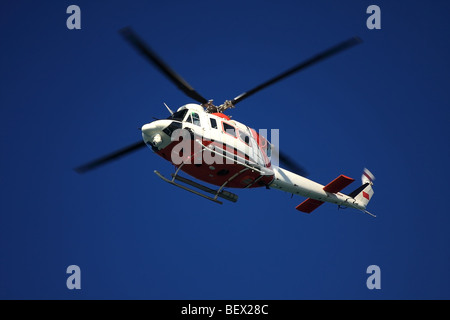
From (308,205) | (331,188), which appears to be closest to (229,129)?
(331,188)

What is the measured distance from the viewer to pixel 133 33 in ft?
43.5

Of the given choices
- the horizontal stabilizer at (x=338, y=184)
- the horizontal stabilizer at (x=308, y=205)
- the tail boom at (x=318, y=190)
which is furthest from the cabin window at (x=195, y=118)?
the horizontal stabilizer at (x=308, y=205)

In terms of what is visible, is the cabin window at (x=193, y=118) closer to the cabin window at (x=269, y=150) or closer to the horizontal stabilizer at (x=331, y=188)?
the cabin window at (x=269, y=150)

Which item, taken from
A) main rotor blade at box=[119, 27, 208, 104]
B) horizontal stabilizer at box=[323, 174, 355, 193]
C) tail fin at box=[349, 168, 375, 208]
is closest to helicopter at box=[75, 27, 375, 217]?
main rotor blade at box=[119, 27, 208, 104]

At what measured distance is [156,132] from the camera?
1413 centimetres

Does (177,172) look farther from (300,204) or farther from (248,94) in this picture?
(300,204)

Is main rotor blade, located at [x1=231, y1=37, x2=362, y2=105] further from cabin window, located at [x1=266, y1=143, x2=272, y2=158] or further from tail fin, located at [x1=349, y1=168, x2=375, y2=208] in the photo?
tail fin, located at [x1=349, y1=168, x2=375, y2=208]

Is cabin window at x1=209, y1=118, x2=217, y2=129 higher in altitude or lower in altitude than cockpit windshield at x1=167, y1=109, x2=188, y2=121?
lower

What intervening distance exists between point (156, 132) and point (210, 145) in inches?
62.1

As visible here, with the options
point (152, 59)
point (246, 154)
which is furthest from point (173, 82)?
point (246, 154)

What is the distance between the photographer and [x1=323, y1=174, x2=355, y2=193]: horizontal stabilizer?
17344 mm

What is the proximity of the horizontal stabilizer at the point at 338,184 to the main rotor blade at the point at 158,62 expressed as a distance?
5718mm

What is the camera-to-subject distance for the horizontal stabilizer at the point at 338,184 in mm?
17344
